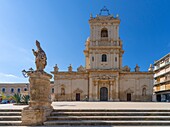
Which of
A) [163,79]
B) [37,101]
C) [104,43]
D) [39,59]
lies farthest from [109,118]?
[163,79]

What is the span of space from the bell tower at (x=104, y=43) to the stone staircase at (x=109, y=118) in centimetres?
3056

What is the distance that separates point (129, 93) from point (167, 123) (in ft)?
108

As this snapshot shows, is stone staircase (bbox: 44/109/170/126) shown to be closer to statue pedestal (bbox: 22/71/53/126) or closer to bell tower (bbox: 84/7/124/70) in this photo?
statue pedestal (bbox: 22/71/53/126)

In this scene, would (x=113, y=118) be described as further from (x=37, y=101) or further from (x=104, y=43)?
(x=104, y=43)

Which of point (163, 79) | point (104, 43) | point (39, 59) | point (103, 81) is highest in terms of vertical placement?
point (104, 43)

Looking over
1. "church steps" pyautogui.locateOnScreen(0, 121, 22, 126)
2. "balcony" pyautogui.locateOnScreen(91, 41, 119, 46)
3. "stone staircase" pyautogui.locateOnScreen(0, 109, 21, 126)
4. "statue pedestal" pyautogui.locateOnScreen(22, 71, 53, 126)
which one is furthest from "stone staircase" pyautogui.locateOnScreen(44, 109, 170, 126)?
"balcony" pyautogui.locateOnScreen(91, 41, 119, 46)

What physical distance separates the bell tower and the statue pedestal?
1224 inches

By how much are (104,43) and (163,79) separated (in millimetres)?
29521

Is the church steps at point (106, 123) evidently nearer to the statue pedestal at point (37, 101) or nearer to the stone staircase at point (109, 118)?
the stone staircase at point (109, 118)

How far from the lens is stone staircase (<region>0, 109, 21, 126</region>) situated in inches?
356

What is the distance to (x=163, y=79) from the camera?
59844 mm

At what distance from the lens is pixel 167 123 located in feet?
29.7

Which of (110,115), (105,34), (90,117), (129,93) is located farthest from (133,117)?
(105,34)

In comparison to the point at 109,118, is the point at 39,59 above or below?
above
